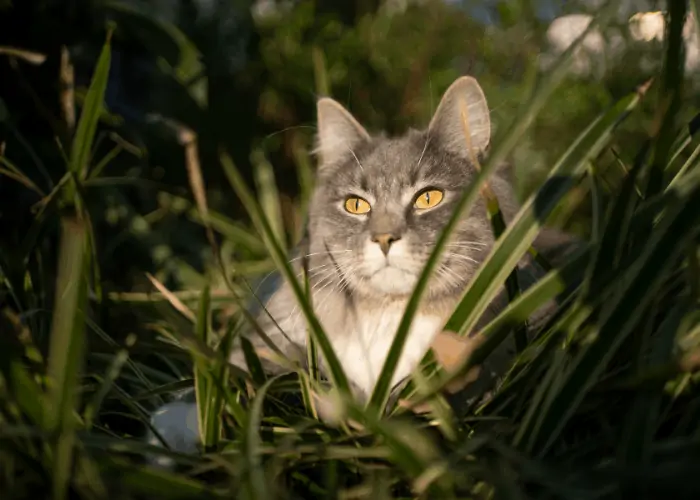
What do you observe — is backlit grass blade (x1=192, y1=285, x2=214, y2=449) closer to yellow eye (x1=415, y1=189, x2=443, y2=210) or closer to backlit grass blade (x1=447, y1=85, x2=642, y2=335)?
backlit grass blade (x1=447, y1=85, x2=642, y2=335)

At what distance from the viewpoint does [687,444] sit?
0.74m

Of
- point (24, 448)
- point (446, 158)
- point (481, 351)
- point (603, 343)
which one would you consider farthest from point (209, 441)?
point (446, 158)

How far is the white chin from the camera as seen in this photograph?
1176 millimetres

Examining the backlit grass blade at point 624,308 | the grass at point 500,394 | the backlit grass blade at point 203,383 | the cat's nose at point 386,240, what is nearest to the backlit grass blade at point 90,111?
the grass at point 500,394

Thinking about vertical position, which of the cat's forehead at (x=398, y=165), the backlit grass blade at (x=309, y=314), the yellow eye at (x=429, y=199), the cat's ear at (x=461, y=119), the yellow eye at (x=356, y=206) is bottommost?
the backlit grass blade at (x=309, y=314)

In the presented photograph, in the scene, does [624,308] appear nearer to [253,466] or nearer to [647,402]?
[647,402]

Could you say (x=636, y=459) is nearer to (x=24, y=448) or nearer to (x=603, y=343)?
(x=603, y=343)

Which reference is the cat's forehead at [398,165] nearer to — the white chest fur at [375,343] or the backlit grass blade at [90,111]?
the white chest fur at [375,343]

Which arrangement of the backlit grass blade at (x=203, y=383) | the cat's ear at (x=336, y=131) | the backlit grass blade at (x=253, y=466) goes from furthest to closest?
the cat's ear at (x=336, y=131), the backlit grass blade at (x=203, y=383), the backlit grass blade at (x=253, y=466)

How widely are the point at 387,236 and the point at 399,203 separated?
125 mm

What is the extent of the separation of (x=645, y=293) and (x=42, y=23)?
1.68 m

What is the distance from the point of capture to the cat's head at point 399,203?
1.18 m

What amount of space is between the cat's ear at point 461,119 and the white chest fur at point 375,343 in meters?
0.35

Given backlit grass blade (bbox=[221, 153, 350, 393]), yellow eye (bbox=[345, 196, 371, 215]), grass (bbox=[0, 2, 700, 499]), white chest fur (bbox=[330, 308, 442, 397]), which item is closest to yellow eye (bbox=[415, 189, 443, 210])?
yellow eye (bbox=[345, 196, 371, 215])
